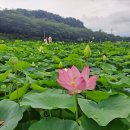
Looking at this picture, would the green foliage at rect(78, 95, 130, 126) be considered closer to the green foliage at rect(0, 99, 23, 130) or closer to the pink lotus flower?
the pink lotus flower

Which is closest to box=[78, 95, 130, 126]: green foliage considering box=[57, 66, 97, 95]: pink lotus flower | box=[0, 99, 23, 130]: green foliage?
box=[57, 66, 97, 95]: pink lotus flower

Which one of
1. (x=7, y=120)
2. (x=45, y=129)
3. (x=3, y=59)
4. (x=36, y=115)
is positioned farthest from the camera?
(x=3, y=59)

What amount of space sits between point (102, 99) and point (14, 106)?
32cm

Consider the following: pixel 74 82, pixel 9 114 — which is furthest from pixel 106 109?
pixel 9 114

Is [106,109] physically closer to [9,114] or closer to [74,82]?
[74,82]

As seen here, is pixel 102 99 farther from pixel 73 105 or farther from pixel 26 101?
pixel 26 101

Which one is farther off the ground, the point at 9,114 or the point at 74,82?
the point at 74,82

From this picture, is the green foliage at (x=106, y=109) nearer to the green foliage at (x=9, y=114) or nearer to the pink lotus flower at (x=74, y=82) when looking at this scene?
the pink lotus flower at (x=74, y=82)

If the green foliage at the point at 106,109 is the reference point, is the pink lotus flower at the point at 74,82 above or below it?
above

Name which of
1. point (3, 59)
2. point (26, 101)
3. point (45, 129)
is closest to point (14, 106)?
point (26, 101)

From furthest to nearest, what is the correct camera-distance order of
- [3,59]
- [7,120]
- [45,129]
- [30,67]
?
[3,59]
[30,67]
[7,120]
[45,129]

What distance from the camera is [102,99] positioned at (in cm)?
128

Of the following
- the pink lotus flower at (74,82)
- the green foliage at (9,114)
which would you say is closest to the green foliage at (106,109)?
the pink lotus flower at (74,82)

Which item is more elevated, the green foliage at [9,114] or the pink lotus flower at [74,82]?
the pink lotus flower at [74,82]
